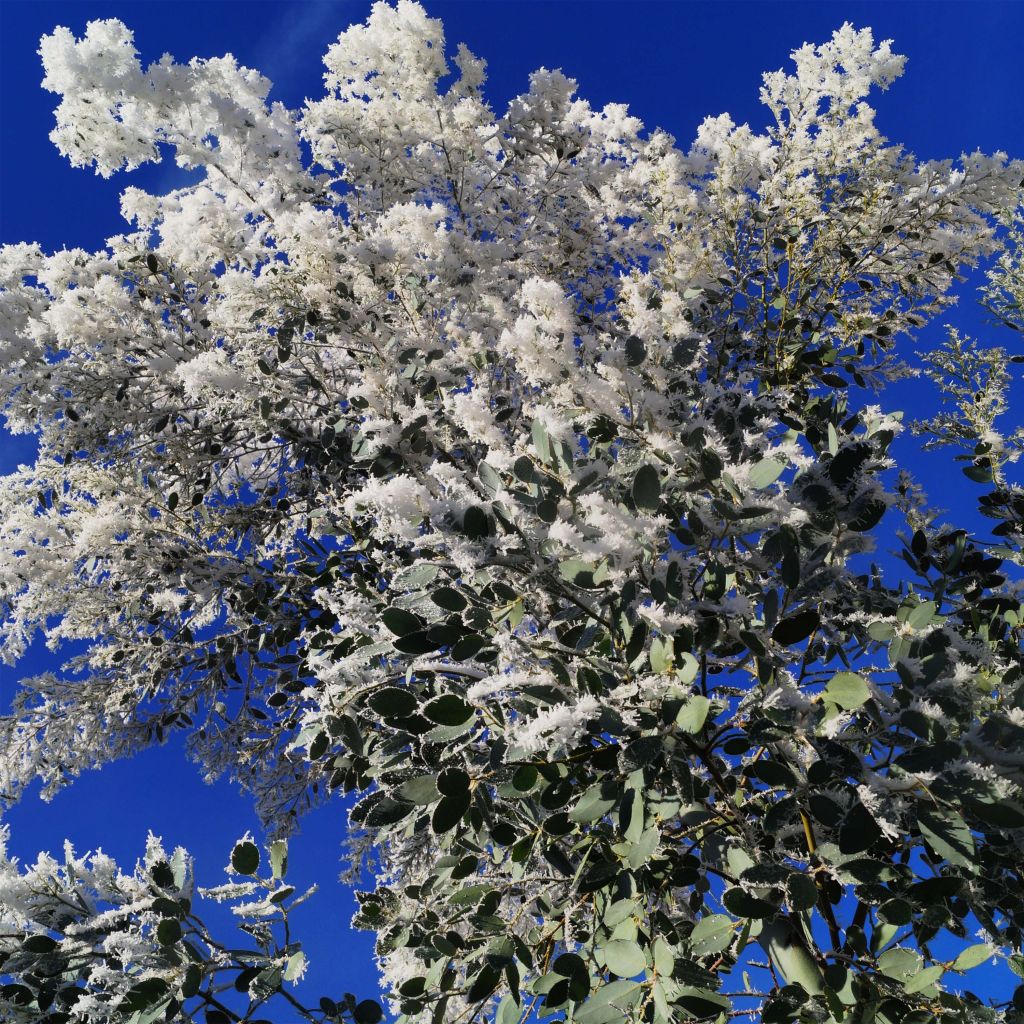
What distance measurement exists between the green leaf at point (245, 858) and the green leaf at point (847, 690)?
1562mm

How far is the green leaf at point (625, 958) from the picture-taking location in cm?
177

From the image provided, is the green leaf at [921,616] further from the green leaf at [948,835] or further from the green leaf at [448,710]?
the green leaf at [448,710]

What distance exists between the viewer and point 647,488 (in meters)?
1.97

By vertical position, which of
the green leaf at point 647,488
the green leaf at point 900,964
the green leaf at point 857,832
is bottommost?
the green leaf at point 900,964

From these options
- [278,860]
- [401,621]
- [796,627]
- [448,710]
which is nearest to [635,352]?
[796,627]

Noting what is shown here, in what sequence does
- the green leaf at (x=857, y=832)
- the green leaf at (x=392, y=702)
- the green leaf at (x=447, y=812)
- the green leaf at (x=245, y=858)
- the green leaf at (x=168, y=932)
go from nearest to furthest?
1. the green leaf at (x=857, y=832)
2. the green leaf at (x=447, y=812)
3. the green leaf at (x=392, y=702)
4. the green leaf at (x=168, y=932)
5. the green leaf at (x=245, y=858)

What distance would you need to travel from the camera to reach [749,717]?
196cm

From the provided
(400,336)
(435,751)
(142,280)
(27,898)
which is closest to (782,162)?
(400,336)

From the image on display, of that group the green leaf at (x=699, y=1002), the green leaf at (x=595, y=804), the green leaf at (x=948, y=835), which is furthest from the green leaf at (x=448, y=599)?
the green leaf at (x=948, y=835)

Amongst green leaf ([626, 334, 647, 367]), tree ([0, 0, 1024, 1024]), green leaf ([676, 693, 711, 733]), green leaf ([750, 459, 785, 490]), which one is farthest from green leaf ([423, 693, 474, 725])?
green leaf ([626, 334, 647, 367])

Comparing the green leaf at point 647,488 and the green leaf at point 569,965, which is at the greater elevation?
the green leaf at point 647,488

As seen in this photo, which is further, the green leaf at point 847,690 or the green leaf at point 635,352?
the green leaf at point 635,352

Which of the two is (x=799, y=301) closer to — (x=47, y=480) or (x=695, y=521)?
(x=695, y=521)

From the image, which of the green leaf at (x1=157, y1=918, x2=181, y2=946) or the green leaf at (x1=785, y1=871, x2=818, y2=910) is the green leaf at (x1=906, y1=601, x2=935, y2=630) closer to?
the green leaf at (x1=785, y1=871, x2=818, y2=910)
